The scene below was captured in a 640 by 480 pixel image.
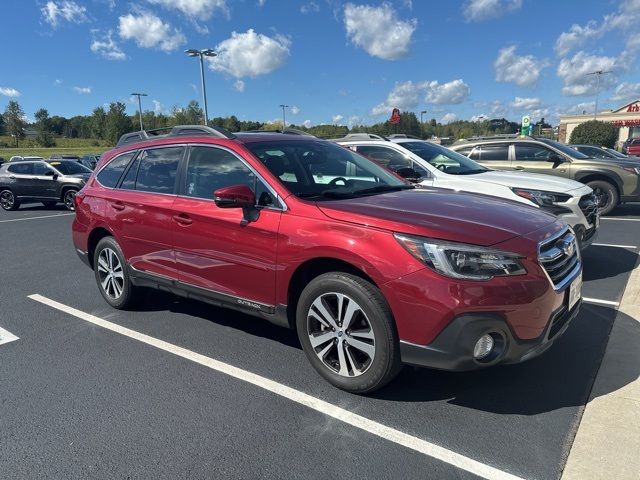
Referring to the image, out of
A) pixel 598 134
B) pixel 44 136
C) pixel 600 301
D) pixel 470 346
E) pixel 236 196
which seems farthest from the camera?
pixel 44 136

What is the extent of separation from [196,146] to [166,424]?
7.56 ft

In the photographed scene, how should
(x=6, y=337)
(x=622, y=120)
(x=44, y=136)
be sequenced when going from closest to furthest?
(x=6, y=337), (x=622, y=120), (x=44, y=136)

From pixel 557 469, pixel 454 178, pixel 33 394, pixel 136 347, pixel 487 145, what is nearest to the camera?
pixel 557 469

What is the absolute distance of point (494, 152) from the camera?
10.6 m

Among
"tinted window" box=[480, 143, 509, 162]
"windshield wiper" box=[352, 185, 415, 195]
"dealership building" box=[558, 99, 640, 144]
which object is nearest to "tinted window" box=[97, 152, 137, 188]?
"windshield wiper" box=[352, 185, 415, 195]

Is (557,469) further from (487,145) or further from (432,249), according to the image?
(487,145)

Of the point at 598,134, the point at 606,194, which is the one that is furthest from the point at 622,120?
the point at 606,194

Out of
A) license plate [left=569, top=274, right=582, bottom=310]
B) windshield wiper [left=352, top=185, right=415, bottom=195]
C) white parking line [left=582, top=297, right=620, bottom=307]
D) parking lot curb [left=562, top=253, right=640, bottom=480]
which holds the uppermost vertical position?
windshield wiper [left=352, top=185, right=415, bottom=195]

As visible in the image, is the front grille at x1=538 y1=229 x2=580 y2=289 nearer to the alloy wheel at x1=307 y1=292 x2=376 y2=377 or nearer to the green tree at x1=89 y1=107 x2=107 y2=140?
the alloy wheel at x1=307 y1=292 x2=376 y2=377

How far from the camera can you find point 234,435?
2.84m

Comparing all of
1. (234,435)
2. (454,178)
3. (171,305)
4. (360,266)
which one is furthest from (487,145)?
(234,435)

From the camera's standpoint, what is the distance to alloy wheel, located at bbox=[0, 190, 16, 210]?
1579 cm

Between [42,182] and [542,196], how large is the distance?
14937 mm

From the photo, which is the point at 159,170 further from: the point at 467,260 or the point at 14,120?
the point at 14,120
